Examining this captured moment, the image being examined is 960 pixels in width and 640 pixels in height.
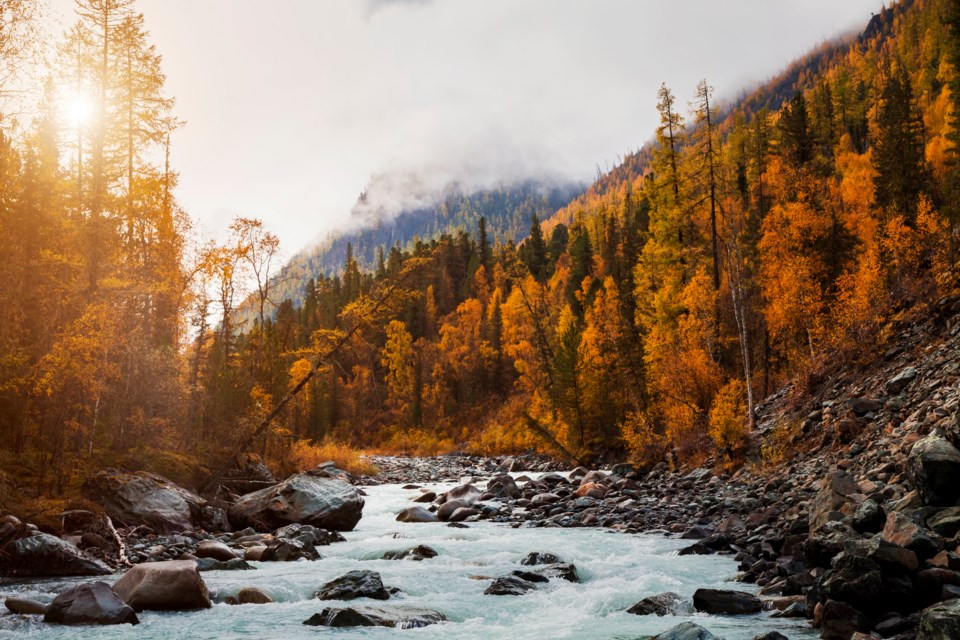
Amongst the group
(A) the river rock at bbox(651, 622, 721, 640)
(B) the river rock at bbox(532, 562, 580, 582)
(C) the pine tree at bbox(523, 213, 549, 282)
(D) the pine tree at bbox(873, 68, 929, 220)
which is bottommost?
(B) the river rock at bbox(532, 562, 580, 582)

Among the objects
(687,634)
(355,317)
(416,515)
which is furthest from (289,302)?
(687,634)

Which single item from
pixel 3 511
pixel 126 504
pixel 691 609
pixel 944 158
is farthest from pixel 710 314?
pixel 944 158

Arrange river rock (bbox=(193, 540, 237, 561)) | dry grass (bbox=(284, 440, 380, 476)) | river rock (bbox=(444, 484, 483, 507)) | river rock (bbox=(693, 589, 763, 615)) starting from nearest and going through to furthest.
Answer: river rock (bbox=(693, 589, 763, 615)) < river rock (bbox=(193, 540, 237, 561)) < river rock (bbox=(444, 484, 483, 507)) < dry grass (bbox=(284, 440, 380, 476))

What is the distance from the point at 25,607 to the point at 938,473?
14201 mm

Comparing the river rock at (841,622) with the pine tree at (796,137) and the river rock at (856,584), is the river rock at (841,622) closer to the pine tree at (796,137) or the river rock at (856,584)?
the river rock at (856,584)

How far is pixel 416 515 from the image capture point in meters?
21.7

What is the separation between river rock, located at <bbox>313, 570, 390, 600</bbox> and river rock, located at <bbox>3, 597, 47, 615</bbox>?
4151 millimetres

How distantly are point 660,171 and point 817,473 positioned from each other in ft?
84.9

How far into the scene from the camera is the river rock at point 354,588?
1079 centimetres

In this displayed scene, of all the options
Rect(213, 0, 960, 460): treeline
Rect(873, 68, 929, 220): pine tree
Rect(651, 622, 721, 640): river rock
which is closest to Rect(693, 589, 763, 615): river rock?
Rect(651, 622, 721, 640): river rock

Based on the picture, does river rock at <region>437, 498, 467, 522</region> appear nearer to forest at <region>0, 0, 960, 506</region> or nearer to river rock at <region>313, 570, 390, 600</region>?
forest at <region>0, 0, 960, 506</region>

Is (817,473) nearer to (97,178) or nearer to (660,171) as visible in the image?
(97,178)

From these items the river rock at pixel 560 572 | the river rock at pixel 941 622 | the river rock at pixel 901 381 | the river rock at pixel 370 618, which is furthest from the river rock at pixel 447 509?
the river rock at pixel 941 622

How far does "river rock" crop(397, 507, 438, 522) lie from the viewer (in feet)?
70.6
